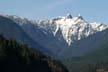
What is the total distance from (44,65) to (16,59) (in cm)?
3254

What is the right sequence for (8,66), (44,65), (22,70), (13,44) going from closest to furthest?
(8,66), (22,70), (13,44), (44,65)

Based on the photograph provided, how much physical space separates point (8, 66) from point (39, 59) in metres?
44.5

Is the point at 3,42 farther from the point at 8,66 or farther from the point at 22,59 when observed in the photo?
the point at 8,66

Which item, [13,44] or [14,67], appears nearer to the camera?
[14,67]

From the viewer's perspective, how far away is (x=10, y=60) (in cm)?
13412

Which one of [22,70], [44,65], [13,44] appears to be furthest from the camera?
[44,65]

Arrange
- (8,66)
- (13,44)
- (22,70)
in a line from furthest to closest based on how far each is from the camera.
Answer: (13,44), (22,70), (8,66)

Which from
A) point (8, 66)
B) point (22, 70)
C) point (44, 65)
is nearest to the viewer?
point (8, 66)

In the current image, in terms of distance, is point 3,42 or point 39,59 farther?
point 39,59

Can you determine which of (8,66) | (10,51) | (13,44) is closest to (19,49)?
(13,44)

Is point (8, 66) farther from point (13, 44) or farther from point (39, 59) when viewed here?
point (39, 59)

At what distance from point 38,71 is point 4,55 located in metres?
28.9

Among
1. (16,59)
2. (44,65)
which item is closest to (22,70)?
(16,59)

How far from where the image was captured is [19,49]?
159m
